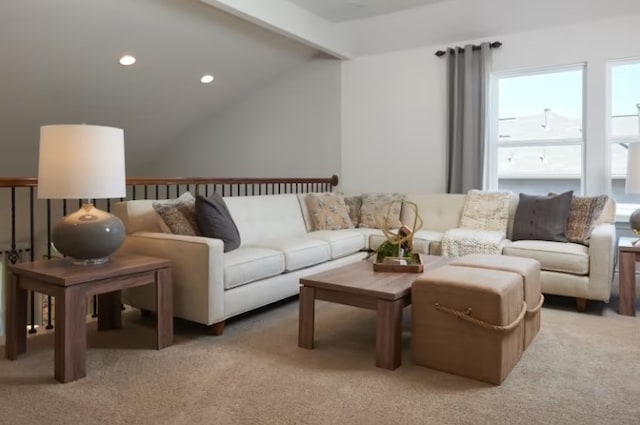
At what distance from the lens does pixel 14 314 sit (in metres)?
2.49

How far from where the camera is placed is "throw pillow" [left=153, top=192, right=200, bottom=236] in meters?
3.16

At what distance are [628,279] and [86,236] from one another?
347 centimetres

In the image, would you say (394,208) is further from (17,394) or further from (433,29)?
(17,394)

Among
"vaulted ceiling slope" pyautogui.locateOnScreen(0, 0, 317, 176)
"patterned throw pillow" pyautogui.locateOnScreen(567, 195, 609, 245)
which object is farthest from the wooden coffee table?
"vaulted ceiling slope" pyautogui.locateOnScreen(0, 0, 317, 176)

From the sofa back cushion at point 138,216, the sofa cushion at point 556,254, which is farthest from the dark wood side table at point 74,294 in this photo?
the sofa cushion at point 556,254

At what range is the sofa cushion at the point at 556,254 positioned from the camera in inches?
134

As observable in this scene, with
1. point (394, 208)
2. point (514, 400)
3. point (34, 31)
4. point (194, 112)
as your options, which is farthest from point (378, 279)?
point (194, 112)

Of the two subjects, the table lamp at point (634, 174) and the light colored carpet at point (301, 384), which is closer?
the light colored carpet at point (301, 384)

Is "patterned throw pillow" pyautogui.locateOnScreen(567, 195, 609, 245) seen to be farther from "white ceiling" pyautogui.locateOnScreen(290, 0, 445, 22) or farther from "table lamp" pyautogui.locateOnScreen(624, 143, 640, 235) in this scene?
"white ceiling" pyautogui.locateOnScreen(290, 0, 445, 22)

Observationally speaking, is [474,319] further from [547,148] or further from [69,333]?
[547,148]

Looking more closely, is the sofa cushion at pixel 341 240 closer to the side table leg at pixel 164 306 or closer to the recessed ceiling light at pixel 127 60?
the side table leg at pixel 164 306

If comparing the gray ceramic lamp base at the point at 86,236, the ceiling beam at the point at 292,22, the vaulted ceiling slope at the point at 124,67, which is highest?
the ceiling beam at the point at 292,22

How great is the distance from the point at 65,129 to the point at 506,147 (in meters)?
4.19

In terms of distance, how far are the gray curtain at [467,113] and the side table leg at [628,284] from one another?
1.75 metres
